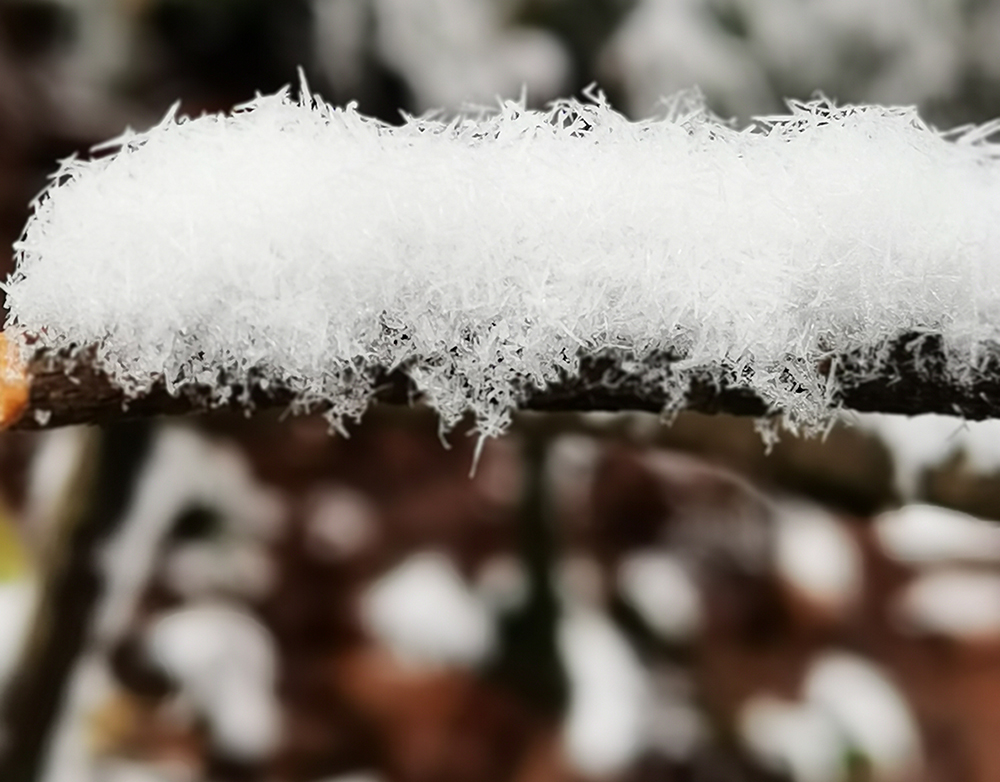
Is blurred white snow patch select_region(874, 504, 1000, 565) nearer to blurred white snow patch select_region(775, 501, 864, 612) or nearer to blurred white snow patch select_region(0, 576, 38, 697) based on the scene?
blurred white snow patch select_region(775, 501, 864, 612)

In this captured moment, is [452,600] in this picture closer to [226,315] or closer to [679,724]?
[679,724]

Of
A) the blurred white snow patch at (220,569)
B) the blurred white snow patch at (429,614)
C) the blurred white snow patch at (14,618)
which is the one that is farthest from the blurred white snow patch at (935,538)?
the blurred white snow patch at (14,618)

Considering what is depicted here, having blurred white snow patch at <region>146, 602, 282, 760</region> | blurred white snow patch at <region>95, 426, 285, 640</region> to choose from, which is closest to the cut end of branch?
blurred white snow patch at <region>95, 426, 285, 640</region>

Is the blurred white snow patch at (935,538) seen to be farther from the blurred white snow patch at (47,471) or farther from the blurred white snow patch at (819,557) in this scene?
the blurred white snow patch at (47,471)

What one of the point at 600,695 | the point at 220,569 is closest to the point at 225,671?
the point at 220,569

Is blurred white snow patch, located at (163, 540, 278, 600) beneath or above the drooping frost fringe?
beneath
